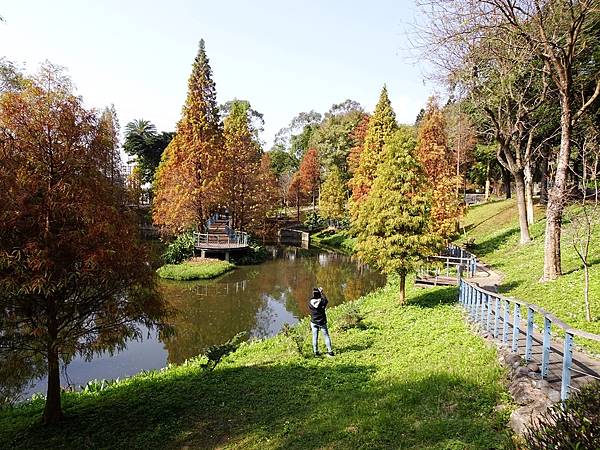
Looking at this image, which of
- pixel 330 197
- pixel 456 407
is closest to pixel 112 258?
pixel 456 407

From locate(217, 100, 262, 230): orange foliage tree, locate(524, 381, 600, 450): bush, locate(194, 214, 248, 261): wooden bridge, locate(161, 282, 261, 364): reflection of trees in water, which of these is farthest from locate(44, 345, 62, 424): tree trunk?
locate(217, 100, 262, 230): orange foliage tree

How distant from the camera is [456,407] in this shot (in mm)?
6898

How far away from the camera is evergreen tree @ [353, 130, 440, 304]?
51.6 feet

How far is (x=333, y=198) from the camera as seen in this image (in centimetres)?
5166

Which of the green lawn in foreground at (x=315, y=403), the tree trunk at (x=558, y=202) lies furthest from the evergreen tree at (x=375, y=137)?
the green lawn in foreground at (x=315, y=403)

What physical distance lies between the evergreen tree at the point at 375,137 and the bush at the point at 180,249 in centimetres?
1392

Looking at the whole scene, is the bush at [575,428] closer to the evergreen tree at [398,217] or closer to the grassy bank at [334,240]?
the evergreen tree at [398,217]

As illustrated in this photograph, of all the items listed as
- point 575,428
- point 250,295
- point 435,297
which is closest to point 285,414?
point 575,428

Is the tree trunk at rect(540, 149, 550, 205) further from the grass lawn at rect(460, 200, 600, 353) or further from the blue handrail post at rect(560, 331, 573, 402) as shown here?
the blue handrail post at rect(560, 331, 573, 402)

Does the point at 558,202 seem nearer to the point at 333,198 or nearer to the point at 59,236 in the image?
the point at 59,236

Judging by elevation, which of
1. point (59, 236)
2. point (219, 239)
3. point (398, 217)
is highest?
point (398, 217)

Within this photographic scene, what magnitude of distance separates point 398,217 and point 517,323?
774 centimetres

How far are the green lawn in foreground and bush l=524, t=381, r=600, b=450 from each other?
157 cm

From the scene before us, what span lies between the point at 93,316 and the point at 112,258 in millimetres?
1438
